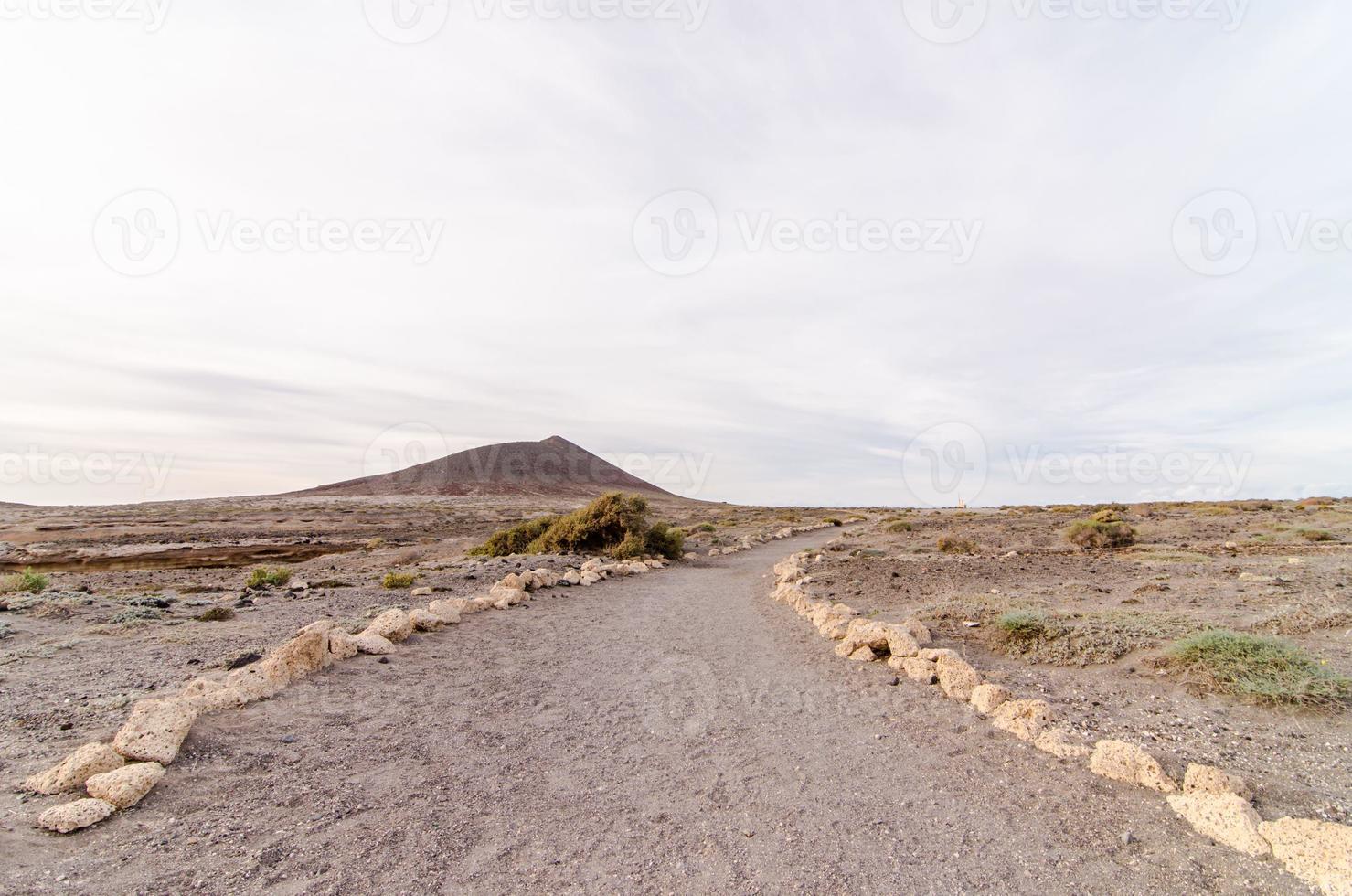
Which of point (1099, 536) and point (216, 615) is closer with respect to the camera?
point (216, 615)

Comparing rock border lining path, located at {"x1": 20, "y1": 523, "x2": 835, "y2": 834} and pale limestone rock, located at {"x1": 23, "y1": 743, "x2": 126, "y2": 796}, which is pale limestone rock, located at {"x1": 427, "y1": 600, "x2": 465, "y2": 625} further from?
pale limestone rock, located at {"x1": 23, "y1": 743, "x2": 126, "y2": 796}

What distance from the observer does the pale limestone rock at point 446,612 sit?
10.8 m

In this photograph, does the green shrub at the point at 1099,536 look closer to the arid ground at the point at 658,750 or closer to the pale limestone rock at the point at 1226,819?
the arid ground at the point at 658,750

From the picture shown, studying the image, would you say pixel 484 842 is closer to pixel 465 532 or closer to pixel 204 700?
pixel 204 700

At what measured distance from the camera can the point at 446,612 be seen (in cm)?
1097

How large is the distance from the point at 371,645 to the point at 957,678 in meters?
7.61

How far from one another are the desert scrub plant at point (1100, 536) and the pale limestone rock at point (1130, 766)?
66.2 ft

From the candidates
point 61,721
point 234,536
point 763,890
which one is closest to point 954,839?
point 763,890

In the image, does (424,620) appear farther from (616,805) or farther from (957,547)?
(957,547)

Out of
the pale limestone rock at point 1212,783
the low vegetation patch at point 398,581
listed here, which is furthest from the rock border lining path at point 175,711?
the pale limestone rock at point 1212,783

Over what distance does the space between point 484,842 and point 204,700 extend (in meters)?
3.50

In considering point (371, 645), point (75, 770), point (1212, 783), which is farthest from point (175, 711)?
point (1212, 783)

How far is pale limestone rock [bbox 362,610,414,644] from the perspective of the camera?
9273 millimetres

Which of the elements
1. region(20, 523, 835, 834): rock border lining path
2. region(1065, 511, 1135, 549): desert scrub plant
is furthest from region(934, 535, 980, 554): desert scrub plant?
region(20, 523, 835, 834): rock border lining path
